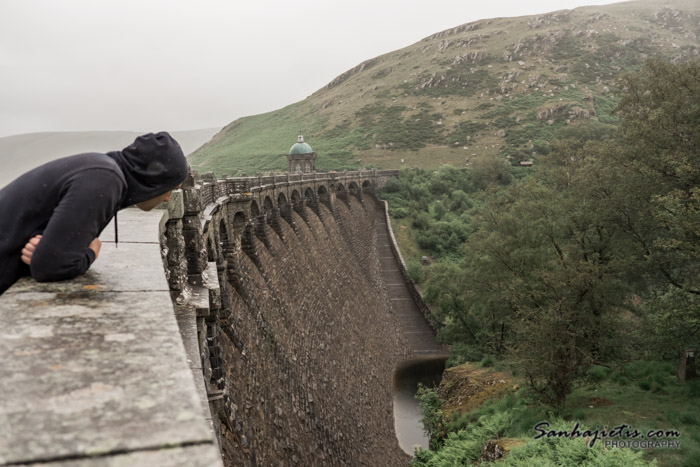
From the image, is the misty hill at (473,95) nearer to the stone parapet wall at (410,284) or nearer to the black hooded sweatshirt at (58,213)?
the stone parapet wall at (410,284)

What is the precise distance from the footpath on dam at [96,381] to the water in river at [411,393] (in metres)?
25.0

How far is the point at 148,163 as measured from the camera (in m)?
3.37

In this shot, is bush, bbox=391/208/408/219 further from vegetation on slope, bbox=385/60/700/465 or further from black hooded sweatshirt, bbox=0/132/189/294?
black hooded sweatshirt, bbox=0/132/189/294

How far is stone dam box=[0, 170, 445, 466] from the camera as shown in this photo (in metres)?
1.78

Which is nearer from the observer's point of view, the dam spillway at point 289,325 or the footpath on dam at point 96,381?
the footpath on dam at point 96,381

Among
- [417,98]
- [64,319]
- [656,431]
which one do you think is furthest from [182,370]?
[417,98]

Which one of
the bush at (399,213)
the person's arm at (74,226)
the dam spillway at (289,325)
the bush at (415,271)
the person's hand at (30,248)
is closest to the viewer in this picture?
the person's arm at (74,226)

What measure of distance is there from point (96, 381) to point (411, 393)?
1255 inches

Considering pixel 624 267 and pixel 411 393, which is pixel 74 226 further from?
pixel 411 393

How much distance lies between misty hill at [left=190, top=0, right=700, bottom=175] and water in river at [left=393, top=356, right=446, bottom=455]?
138 feet

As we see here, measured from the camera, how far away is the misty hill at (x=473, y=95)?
76688 mm

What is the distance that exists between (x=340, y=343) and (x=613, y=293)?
47.9ft

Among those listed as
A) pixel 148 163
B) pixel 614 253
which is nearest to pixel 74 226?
pixel 148 163

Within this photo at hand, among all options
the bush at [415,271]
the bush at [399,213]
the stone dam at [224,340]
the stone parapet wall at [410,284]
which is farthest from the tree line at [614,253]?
the bush at [399,213]
